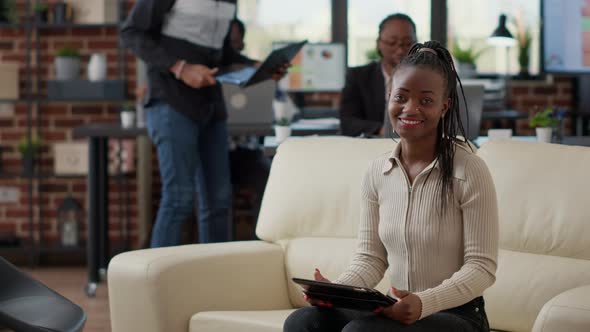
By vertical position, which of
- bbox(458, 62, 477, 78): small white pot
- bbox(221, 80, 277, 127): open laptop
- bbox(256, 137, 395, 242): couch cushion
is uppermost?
bbox(458, 62, 477, 78): small white pot

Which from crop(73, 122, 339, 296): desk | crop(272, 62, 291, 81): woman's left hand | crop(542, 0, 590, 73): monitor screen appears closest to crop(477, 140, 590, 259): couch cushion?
crop(272, 62, 291, 81): woman's left hand

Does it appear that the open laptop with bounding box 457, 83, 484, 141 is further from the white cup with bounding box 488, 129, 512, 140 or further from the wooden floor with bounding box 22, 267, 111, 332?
the wooden floor with bounding box 22, 267, 111, 332

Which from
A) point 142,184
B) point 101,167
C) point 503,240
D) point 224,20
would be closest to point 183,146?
point 224,20

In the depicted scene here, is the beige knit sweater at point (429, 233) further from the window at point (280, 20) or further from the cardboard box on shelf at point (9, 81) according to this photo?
the window at point (280, 20)

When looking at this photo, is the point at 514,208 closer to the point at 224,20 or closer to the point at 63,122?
the point at 224,20

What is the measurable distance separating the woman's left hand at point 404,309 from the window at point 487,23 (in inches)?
187

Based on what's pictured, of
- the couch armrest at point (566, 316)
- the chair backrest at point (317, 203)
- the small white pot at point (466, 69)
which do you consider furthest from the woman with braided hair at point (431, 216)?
the small white pot at point (466, 69)

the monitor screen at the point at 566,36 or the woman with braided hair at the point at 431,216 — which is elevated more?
the monitor screen at the point at 566,36

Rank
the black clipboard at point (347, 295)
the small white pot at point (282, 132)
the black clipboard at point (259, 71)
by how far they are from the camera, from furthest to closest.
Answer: the small white pot at point (282, 132) < the black clipboard at point (259, 71) < the black clipboard at point (347, 295)

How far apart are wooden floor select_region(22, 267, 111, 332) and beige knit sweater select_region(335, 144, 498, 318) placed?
203 cm

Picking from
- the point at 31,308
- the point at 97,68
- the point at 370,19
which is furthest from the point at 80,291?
the point at 370,19

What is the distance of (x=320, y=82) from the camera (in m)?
5.89

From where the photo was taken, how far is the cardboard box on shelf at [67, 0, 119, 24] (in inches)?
224

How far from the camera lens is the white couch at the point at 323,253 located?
251 centimetres
